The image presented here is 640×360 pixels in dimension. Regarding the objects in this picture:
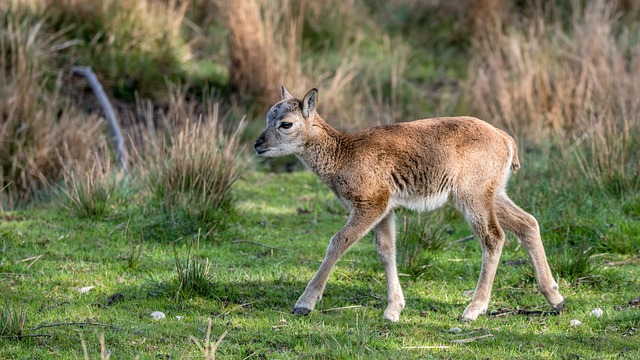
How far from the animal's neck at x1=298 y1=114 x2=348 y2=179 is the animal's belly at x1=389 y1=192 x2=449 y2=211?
52cm

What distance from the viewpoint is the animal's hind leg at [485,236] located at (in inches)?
280

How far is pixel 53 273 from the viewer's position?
7.82m

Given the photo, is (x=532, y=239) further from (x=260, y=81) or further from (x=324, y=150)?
(x=260, y=81)

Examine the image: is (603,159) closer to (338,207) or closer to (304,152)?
(338,207)

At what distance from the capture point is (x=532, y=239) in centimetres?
732

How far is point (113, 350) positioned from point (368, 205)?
7.19ft

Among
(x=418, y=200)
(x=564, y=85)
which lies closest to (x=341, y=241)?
(x=418, y=200)

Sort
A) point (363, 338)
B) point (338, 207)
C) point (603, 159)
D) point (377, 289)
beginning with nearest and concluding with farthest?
1. point (363, 338)
2. point (377, 289)
3. point (603, 159)
4. point (338, 207)

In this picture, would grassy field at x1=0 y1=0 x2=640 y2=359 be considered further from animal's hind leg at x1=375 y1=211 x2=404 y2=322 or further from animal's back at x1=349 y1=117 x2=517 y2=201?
animal's back at x1=349 y1=117 x2=517 y2=201

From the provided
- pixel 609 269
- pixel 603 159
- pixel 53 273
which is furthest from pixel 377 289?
pixel 603 159

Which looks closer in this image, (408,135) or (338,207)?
(408,135)

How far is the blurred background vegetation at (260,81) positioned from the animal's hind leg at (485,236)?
297 cm

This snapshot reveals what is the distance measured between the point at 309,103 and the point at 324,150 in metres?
0.40

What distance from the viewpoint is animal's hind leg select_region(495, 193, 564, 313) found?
7.19 metres
